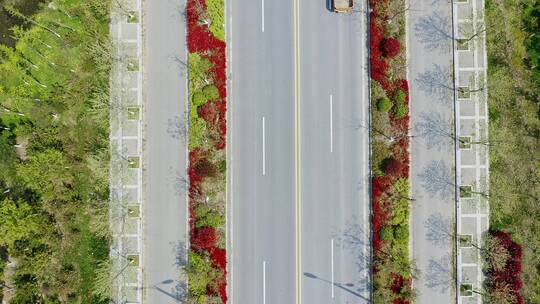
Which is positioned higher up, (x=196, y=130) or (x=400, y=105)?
(x=400, y=105)

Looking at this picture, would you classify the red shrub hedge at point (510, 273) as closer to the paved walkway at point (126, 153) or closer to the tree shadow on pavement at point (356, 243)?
the tree shadow on pavement at point (356, 243)

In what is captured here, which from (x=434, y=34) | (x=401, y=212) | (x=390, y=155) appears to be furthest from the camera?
(x=434, y=34)

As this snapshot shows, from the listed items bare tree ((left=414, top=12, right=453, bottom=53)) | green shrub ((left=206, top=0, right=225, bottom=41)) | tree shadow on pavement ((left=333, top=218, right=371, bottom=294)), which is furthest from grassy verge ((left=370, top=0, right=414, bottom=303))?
green shrub ((left=206, top=0, right=225, bottom=41))

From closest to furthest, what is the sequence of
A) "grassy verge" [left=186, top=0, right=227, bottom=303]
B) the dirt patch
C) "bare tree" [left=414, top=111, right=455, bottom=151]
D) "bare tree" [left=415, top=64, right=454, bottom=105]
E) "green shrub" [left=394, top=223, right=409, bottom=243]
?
"green shrub" [left=394, top=223, right=409, bottom=243] < "grassy verge" [left=186, top=0, right=227, bottom=303] < "bare tree" [left=414, top=111, right=455, bottom=151] < "bare tree" [left=415, top=64, right=454, bottom=105] < the dirt patch

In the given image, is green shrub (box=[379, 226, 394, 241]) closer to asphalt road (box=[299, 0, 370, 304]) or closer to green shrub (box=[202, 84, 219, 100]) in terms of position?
asphalt road (box=[299, 0, 370, 304])

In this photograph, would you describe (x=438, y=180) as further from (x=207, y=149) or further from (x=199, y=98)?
(x=199, y=98)

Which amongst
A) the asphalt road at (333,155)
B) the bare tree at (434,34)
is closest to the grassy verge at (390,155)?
the asphalt road at (333,155)

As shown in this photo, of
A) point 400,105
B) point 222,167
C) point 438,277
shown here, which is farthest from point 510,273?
point 222,167
